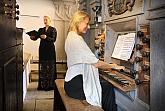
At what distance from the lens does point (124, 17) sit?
3.02 metres

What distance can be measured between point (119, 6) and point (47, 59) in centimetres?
316

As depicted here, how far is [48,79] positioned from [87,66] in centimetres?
326

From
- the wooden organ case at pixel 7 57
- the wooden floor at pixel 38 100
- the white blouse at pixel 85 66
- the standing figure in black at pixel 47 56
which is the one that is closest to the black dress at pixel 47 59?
the standing figure in black at pixel 47 56

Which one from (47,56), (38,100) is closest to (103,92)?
(38,100)

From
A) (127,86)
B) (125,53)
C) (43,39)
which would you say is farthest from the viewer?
(43,39)

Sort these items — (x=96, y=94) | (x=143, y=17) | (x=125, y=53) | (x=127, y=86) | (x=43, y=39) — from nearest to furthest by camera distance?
(x=143, y=17) → (x=127, y=86) → (x=96, y=94) → (x=125, y=53) → (x=43, y=39)

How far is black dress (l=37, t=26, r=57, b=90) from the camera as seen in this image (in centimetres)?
602

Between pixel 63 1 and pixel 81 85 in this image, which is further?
pixel 63 1

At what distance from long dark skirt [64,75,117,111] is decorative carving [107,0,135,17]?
873mm

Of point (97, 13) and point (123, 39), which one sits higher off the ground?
point (97, 13)

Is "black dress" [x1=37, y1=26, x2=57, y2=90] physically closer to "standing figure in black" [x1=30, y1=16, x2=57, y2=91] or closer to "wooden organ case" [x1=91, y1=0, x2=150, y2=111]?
"standing figure in black" [x1=30, y1=16, x2=57, y2=91]

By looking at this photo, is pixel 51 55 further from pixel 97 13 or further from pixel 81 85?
pixel 81 85

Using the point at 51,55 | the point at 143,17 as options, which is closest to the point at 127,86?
the point at 143,17

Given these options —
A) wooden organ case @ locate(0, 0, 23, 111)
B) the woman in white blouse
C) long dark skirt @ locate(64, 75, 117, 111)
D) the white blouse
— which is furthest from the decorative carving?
wooden organ case @ locate(0, 0, 23, 111)
